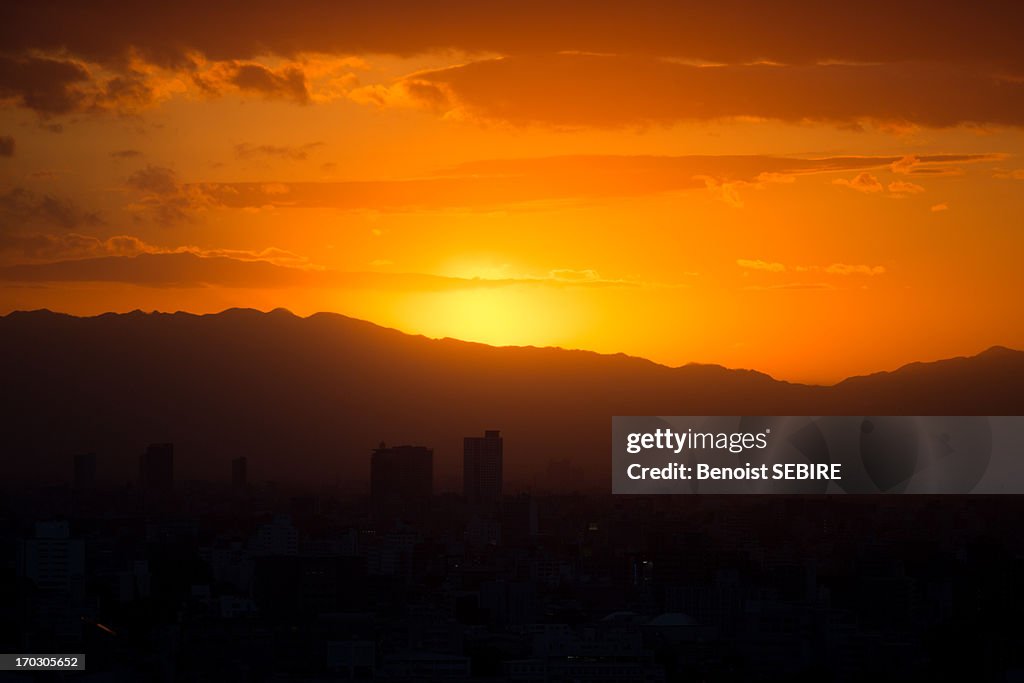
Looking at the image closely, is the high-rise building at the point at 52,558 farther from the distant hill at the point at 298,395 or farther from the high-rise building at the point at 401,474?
the high-rise building at the point at 401,474

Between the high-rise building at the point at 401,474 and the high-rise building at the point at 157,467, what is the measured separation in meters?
4.06

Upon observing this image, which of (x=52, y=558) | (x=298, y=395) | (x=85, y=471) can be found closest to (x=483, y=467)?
Result: (x=298, y=395)

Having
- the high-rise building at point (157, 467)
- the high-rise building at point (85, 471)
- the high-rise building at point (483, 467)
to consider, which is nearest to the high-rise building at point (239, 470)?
the high-rise building at point (157, 467)

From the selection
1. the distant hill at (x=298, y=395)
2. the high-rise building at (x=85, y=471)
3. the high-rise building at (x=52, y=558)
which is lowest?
the high-rise building at (x=52, y=558)

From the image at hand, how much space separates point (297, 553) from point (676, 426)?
30.1 feet

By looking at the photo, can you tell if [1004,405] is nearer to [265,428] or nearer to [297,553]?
[297,553]

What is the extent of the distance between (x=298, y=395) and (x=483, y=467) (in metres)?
6.97

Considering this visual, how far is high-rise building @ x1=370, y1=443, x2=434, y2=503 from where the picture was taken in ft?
109

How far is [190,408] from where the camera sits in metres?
38.1

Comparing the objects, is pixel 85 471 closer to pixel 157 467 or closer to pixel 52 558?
pixel 157 467

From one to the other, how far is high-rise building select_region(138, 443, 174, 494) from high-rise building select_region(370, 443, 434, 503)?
406 centimetres

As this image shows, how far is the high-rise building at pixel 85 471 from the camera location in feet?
106

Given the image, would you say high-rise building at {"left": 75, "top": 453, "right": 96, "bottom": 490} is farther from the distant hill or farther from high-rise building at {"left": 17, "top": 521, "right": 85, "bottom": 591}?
high-rise building at {"left": 17, "top": 521, "right": 85, "bottom": 591}

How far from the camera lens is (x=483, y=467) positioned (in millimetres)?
34031
